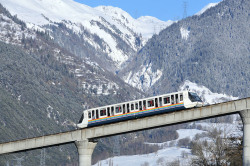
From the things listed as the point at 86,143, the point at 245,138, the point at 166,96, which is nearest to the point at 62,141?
the point at 86,143

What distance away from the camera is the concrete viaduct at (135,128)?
75250 millimetres

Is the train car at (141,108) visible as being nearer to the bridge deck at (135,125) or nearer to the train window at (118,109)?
the train window at (118,109)

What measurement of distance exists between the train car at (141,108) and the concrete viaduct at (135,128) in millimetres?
5233

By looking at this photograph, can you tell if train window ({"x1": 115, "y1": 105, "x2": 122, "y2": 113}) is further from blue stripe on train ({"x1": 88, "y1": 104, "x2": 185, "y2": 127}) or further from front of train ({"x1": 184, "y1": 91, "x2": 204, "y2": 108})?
front of train ({"x1": 184, "y1": 91, "x2": 204, "y2": 108})

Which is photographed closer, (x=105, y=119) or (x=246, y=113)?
(x=246, y=113)

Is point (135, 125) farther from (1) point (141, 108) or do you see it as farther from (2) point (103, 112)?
(2) point (103, 112)

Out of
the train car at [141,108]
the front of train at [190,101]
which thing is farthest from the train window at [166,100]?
the front of train at [190,101]

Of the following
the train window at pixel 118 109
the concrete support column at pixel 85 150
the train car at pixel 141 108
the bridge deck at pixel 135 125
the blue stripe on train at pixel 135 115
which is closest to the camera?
the bridge deck at pixel 135 125

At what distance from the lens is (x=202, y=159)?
10669 cm

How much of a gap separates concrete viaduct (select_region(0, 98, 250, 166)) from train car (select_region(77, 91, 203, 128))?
5233 millimetres

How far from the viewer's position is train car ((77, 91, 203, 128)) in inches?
3410

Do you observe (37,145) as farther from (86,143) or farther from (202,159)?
(202,159)

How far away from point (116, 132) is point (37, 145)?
14373 millimetres

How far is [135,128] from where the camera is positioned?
84.4 meters
